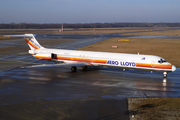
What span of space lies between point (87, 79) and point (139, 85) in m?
5.98

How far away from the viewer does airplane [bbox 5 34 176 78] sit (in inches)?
1000

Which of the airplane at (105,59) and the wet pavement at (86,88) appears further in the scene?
the airplane at (105,59)

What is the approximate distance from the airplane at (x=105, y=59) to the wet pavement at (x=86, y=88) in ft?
3.87

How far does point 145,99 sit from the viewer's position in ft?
59.5

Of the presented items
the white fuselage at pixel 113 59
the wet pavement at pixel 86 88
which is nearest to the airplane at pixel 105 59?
the white fuselage at pixel 113 59

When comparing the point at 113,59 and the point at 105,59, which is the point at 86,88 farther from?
the point at 105,59

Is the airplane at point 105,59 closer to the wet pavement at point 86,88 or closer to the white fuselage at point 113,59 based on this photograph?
the white fuselage at point 113,59

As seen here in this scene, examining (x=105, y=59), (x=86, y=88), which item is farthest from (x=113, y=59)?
(x=86, y=88)

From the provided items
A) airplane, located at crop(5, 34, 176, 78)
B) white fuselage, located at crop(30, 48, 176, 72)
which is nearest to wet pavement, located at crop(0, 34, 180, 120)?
airplane, located at crop(5, 34, 176, 78)

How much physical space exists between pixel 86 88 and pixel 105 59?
24.6 feet

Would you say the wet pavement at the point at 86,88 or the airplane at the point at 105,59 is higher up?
the airplane at the point at 105,59

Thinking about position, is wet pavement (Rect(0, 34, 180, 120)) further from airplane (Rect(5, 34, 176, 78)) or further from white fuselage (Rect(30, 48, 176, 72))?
white fuselage (Rect(30, 48, 176, 72))

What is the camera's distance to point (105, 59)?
28000 millimetres

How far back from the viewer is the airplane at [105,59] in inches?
1000
